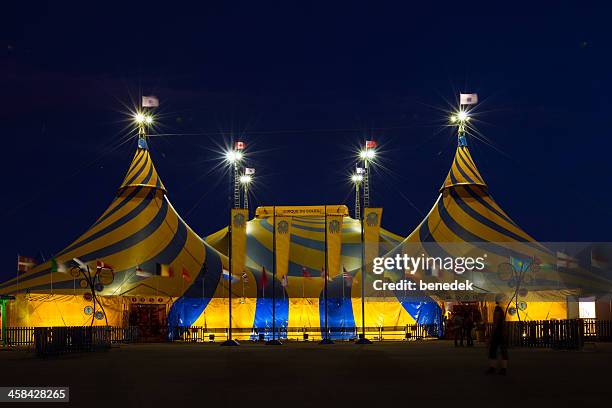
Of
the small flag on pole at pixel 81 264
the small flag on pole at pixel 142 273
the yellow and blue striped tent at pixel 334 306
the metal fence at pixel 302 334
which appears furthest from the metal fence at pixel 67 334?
the yellow and blue striped tent at pixel 334 306

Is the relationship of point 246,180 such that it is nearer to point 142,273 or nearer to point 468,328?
point 142,273

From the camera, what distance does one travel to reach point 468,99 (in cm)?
3709

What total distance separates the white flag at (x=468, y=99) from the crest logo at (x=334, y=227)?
7727mm

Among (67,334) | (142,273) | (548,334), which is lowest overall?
(548,334)

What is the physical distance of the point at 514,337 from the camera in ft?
78.3

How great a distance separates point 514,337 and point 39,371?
14.4m

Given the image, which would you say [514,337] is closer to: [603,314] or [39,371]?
[603,314]

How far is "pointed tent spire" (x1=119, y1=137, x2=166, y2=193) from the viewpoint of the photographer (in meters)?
34.1

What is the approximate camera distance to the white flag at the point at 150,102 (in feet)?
118

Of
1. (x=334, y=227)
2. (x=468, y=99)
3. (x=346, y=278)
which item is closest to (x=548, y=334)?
(x=346, y=278)

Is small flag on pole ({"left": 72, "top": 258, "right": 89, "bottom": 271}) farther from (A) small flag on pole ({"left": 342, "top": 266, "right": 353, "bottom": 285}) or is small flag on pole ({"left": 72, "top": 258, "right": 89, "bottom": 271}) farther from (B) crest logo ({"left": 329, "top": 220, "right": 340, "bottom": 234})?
(B) crest logo ({"left": 329, "top": 220, "right": 340, "bottom": 234})

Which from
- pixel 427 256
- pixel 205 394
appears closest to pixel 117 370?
pixel 205 394

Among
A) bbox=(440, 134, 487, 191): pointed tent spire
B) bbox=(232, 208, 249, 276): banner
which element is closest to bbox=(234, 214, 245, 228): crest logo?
bbox=(232, 208, 249, 276): banner

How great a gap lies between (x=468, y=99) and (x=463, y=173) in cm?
409
